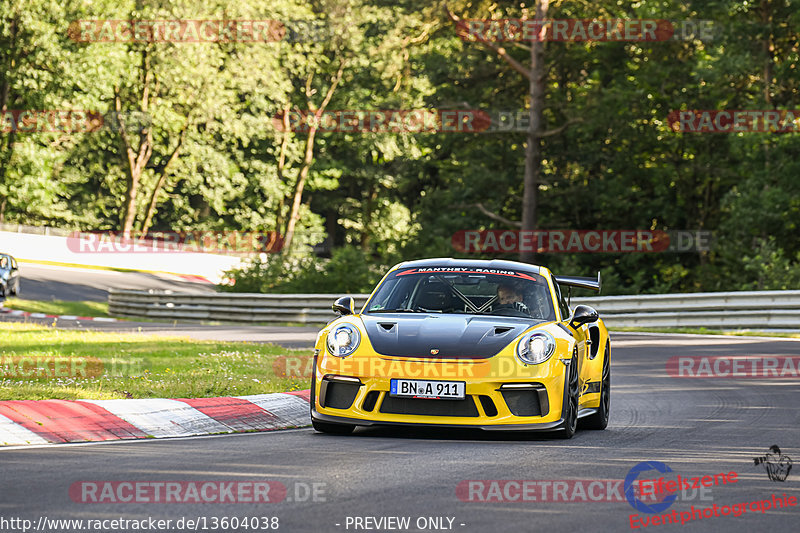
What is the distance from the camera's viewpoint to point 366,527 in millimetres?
5191

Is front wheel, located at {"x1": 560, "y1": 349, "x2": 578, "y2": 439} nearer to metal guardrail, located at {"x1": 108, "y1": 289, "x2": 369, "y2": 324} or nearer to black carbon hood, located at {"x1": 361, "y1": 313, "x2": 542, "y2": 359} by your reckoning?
black carbon hood, located at {"x1": 361, "y1": 313, "x2": 542, "y2": 359}

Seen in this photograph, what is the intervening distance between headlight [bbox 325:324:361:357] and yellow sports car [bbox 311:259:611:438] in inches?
0.4

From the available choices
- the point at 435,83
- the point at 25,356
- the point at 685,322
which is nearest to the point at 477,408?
the point at 25,356

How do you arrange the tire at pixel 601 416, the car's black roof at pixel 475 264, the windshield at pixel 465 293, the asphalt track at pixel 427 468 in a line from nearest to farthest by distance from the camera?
the asphalt track at pixel 427 468
the windshield at pixel 465 293
the tire at pixel 601 416
the car's black roof at pixel 475 264

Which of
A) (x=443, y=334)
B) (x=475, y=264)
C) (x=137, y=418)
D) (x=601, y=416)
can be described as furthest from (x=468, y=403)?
(x=137, y=418)

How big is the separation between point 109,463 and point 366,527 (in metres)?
2.28

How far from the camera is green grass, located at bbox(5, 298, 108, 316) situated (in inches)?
1309

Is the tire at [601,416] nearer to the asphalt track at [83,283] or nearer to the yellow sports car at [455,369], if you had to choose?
the yellow sports car at [455,369]

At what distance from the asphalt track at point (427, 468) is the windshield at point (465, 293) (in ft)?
3.52

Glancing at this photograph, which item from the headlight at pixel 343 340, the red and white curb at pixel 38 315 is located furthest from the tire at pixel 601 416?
the red and white curb at pixel 38 315

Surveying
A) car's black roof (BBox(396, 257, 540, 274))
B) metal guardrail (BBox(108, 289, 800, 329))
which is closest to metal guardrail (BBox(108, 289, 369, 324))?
metal guardrail (BBox(108, 289, 800, 329))

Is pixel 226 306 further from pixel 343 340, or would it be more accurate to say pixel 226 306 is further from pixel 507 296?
pixel 343 340

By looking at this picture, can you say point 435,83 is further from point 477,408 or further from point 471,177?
point 477,408

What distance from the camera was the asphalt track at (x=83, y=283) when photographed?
39000mm
